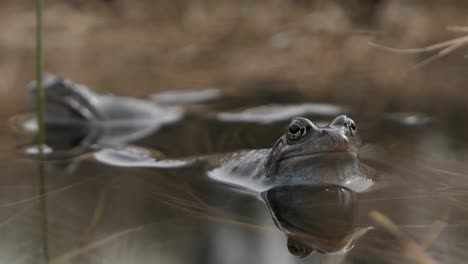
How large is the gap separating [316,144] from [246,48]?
5432 millimetres

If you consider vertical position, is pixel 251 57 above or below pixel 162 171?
below

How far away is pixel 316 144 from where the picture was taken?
2.75 m

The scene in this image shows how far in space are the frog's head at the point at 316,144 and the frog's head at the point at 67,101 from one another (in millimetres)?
2570

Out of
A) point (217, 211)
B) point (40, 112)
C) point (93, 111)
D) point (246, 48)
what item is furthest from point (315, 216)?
point (246, 48)

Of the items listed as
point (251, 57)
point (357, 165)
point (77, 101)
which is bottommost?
point (251, 57)

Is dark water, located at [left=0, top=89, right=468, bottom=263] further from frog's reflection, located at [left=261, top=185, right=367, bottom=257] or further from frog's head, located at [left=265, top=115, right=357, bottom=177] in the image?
frog's head, located at [left=265, top=115, right=357, bottom=177]

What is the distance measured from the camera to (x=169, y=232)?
7.54ft

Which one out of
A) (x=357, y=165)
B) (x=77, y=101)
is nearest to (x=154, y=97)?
(x=77, y=101)

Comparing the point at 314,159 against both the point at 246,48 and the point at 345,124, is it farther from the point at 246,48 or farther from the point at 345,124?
the point at 246,48

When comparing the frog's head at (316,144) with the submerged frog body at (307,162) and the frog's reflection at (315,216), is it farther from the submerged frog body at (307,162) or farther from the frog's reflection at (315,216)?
the frog's reflection at (315,216)

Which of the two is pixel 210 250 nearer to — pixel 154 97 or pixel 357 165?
pixel 357 165

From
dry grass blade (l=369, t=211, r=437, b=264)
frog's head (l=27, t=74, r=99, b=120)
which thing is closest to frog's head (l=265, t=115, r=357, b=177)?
dry grass blade (l=369, t=211, r=437, b=264)

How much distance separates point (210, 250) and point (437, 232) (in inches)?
30.0

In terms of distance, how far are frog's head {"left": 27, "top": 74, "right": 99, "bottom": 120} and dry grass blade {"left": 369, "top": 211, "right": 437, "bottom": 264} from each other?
3158 mm
